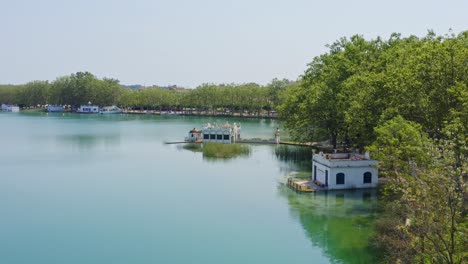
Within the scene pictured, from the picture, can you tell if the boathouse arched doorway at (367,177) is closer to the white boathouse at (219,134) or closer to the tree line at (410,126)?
the tree line at (410,126)

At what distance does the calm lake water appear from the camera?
1900cm

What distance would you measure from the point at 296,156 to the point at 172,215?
21746 mm

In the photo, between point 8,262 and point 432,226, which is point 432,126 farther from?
point 8,262

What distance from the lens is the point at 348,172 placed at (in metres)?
28.9

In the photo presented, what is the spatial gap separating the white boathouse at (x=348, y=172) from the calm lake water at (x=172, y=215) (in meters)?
1.11

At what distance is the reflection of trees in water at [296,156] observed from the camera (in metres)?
38.4

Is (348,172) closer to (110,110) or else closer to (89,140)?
(89,140)

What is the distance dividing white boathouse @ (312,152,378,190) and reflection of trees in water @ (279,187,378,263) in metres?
0.67

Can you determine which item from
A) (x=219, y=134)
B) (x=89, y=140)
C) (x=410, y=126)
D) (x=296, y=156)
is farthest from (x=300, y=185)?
(x=89, y=140)

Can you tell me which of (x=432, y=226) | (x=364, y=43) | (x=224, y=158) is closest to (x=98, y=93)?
(x=224, y=158)

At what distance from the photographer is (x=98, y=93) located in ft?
438

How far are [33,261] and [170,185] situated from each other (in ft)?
43.7

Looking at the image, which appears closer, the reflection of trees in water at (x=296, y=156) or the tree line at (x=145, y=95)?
the reflection of trees in water at (x=296, y=156)

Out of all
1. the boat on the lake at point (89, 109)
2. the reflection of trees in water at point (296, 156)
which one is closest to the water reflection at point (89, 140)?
the reflection of trees in water at point (296, 156)
